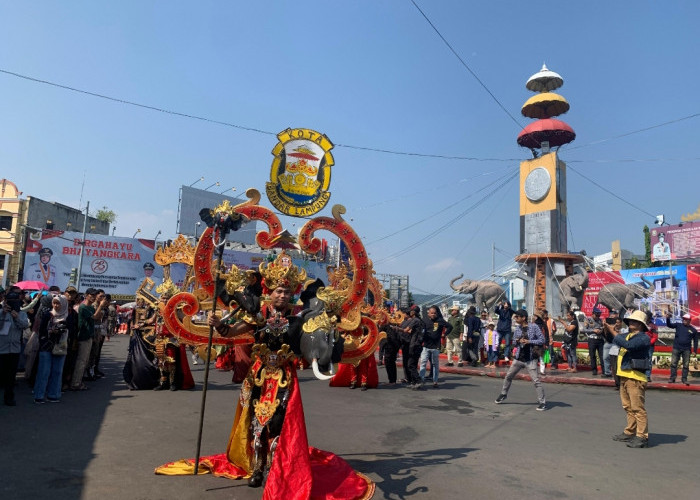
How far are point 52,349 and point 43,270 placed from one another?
81.7 feet

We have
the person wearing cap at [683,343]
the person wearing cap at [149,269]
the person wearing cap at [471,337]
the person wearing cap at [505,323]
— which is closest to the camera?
the person wearing cap at [683,343]

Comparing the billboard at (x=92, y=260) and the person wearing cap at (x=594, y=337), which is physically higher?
the billboard at (x=92, y=260)

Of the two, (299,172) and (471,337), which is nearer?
(299,172)

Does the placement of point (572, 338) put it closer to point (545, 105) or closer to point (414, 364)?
point (414, 364)

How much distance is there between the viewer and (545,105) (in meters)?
24.1

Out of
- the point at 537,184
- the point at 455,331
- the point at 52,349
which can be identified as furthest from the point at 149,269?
the point at 52,349

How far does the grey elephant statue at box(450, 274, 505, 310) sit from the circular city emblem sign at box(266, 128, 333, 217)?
11930 mm

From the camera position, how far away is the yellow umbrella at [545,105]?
23.8 metres

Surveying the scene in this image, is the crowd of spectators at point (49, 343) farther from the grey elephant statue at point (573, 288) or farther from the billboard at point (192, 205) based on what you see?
the billboard at point (192, 205)

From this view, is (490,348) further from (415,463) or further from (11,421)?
(11,421)

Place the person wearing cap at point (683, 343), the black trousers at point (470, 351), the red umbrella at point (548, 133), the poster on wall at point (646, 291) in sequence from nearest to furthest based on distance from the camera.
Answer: the person wearing cap at point (683, 343)
the black trousers at point (470, 351)
the red umbrella at point (548, 133)
the poster on wall at point (646, 291)

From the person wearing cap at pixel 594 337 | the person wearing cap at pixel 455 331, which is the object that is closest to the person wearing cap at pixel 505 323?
the person wearing cap at pixel 455 331

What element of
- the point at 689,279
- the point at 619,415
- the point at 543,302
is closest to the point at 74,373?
→ the point at 619,415

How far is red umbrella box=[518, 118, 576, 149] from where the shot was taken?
2362 cm
